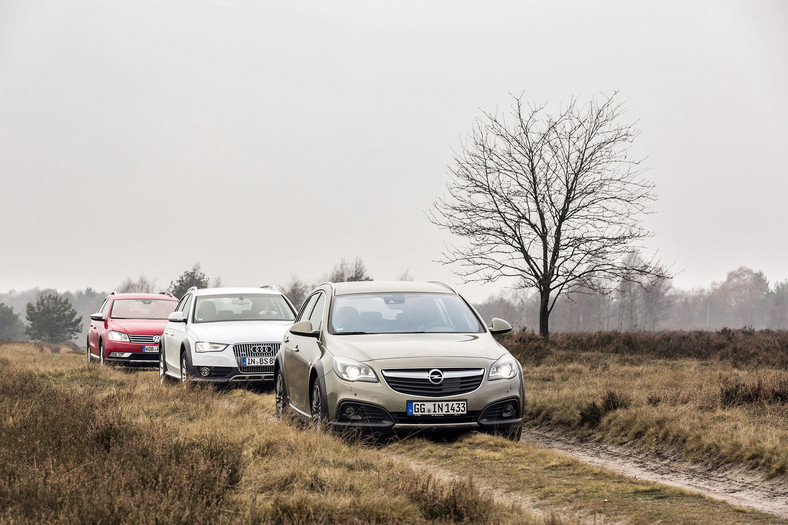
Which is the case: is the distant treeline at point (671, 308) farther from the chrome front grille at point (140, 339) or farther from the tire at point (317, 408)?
the tire at point (317, 408)

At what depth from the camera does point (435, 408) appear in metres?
8.71

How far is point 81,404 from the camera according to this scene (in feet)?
32.8

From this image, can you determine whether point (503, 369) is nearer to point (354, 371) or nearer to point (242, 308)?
point (354, 371)

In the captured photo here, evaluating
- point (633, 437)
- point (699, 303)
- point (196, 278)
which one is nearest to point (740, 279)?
point (699, 303)

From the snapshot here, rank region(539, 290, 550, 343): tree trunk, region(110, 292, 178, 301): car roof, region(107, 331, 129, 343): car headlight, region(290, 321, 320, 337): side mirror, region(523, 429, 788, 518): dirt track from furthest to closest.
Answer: region(539, 290, 550, 343): tree trunk → region(110, 292, 178, 301): car roof → region(107, 331, 129, 343): car headlight → region(290, 321, 320, 337): side mirror → region(523, 429, 788, 518): dirt track

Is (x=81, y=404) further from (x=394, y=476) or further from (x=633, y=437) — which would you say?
(x=633, y=437)

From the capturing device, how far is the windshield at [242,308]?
51.8 ft

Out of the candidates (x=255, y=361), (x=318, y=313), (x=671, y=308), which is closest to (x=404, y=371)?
(x=318, y=313)

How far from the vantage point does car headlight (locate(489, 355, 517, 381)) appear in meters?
8.98

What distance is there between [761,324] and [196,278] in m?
117

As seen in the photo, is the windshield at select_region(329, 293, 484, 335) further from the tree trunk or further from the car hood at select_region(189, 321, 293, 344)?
the tree trunk

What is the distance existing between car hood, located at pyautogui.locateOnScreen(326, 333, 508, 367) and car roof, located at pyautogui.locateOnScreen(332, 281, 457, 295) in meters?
0.96

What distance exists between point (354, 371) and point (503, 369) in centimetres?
162

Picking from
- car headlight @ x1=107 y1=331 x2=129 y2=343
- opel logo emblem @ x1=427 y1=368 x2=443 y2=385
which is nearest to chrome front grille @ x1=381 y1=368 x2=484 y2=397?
opel logo emblem @ x1=427 y1=368 x2=443 y2=385
